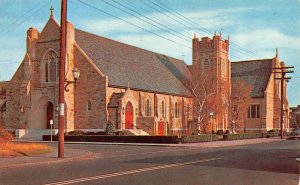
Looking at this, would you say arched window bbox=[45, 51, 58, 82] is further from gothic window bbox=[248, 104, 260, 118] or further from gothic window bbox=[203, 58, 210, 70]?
gothic window bbox=[248, 104, 260, 118]

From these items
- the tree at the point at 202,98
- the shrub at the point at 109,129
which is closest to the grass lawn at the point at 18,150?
the shrub at the point at 109,129

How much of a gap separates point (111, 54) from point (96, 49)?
2624 mm

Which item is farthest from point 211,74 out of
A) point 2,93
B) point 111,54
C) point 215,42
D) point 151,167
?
point 151,167

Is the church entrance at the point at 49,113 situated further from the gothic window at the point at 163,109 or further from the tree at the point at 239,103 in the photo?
the tree at the point at 239,103

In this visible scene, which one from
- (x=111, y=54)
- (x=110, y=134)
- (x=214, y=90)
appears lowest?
(x=110, y=134)

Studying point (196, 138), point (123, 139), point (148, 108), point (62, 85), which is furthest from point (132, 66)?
point (62, 85)

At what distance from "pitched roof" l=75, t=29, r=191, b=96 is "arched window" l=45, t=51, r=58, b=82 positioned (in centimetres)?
341

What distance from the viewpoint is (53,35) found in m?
49.7

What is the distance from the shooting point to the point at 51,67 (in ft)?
163

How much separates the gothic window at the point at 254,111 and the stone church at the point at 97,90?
9.97 meters

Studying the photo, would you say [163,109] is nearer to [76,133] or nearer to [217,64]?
[217,64]

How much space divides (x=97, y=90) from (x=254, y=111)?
115 ft

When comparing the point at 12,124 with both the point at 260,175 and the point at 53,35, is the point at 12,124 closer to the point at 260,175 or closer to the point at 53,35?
the point at 53,35

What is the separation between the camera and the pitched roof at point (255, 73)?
243 feet
